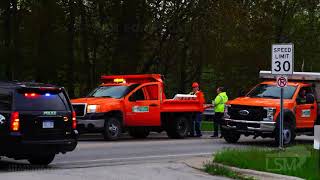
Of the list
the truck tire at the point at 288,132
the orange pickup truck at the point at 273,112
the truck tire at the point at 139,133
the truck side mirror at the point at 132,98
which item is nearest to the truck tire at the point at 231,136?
the orange pickup truck at the point at 273,112

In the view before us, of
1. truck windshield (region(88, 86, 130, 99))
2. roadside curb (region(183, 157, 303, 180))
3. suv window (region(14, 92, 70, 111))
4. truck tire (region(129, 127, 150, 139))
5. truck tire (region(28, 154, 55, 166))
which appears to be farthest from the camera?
truck tire (region(129, 127, 150, 139))

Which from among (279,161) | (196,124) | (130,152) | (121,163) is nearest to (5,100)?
(121,163)

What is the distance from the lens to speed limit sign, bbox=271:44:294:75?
16344mm

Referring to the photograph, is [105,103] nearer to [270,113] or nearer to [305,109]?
[270,113]

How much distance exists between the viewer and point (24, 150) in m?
12.9

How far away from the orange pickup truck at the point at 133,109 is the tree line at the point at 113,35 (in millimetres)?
7263

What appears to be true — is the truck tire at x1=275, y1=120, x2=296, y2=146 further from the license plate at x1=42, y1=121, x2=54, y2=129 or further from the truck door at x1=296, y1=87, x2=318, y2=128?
the license plate at x1=42, y1=121, x2=54, y2=129

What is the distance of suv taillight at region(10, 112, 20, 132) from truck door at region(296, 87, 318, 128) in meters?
10.9

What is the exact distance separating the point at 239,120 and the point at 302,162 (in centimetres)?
762

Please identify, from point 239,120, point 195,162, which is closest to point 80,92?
point 239,120

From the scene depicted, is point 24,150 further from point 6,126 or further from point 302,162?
point 302,162

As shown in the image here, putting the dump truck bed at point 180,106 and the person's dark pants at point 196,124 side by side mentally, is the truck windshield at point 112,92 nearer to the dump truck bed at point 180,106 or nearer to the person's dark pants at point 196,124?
the dump truck bed at point 180,106

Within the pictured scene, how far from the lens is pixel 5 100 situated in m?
13.1

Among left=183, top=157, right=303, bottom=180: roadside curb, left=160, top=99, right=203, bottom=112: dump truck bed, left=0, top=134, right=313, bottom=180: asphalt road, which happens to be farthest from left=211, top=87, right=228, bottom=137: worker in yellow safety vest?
left=183, top=157, right=303, bottom=180: roadside curb
